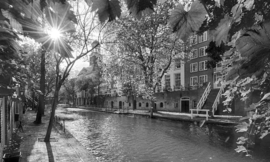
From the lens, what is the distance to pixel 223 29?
1.02 m

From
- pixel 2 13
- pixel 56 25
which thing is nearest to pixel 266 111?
pixel 56 25

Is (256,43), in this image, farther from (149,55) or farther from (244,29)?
(149,55)

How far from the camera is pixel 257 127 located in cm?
144

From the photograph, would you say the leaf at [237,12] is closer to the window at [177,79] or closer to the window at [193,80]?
the window at [193,80]

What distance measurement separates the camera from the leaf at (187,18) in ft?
2.99

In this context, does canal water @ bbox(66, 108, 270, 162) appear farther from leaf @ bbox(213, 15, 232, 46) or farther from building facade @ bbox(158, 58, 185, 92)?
building facade @ bbox(158, 58, 185, 92)

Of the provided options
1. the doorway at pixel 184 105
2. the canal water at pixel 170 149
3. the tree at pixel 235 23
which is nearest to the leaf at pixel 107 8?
the tree at pixel 235 23

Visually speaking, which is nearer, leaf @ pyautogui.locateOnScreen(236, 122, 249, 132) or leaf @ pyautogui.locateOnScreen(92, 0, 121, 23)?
leaf @ pyautogui.locateOnScreen(92, 0, 121, 23)

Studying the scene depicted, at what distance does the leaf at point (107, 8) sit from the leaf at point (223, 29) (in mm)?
503

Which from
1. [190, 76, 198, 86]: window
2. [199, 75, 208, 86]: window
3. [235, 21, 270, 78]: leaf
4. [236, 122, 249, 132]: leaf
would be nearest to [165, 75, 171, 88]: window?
A: [190, 76, 198, 86]: window

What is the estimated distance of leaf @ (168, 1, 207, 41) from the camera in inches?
35.9

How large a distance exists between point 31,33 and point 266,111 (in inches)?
61.4

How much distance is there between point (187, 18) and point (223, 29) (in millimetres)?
218

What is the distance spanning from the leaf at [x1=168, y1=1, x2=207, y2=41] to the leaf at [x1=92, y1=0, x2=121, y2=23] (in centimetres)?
27
